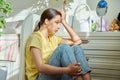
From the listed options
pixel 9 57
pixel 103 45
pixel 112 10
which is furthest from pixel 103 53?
pixel 9 57

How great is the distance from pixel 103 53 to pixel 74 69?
0.63m

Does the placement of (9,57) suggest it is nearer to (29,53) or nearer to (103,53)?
(29,53)

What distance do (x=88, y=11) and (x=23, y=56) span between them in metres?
1.00

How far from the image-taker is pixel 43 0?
2381 millimetres

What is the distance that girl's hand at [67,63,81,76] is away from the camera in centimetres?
140

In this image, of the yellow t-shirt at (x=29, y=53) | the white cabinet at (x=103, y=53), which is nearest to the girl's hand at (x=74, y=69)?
the yellow t-shirt at (x=29, y=53)

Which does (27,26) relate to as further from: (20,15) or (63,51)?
(20,15)

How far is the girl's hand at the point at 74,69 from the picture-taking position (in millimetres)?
1400

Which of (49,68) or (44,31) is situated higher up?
(44,31)

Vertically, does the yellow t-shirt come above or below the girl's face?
below

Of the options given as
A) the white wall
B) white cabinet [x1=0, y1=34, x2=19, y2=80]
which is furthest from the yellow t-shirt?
the white wall

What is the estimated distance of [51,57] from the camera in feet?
5.02

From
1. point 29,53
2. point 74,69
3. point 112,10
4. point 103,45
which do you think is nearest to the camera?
point 74,69

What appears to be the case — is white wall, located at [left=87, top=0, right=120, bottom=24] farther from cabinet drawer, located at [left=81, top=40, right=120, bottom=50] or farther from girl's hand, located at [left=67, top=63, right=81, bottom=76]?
girl's hand, located at [left=67, top=63, right=81, bottom=76]
